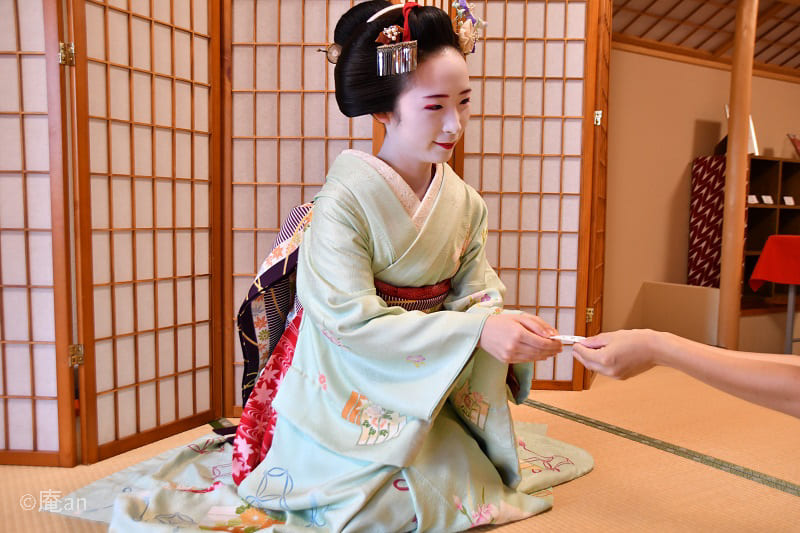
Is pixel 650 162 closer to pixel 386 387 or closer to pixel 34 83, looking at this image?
pixel 386 387

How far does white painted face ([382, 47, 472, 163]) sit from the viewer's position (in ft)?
6.26

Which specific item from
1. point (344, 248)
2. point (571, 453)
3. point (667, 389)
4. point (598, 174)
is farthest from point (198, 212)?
point (667, 389)

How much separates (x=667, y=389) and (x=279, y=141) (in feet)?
8.52

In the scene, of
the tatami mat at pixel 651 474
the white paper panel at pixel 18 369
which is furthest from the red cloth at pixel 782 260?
the white paper panel at pixel 18 369

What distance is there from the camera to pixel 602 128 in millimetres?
3672

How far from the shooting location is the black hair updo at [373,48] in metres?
1.92

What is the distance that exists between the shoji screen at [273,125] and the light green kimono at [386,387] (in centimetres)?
95

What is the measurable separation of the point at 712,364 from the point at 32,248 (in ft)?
7.61

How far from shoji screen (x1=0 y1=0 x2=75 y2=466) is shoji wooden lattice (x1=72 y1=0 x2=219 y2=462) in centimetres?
8

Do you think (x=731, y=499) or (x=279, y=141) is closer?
(x=731, y=499)

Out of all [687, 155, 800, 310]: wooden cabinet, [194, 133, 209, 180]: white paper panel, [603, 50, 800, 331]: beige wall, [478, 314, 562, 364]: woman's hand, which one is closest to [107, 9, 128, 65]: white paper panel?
[194, 133, 209, 180]: white paper panel

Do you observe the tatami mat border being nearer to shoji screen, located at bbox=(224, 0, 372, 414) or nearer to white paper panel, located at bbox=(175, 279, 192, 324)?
shoji screen, located at bbox=(224, 0, 372, 414)

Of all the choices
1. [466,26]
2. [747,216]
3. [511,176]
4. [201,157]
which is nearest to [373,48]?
[466,26]

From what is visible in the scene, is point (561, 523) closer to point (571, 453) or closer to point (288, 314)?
point (571, 453)
